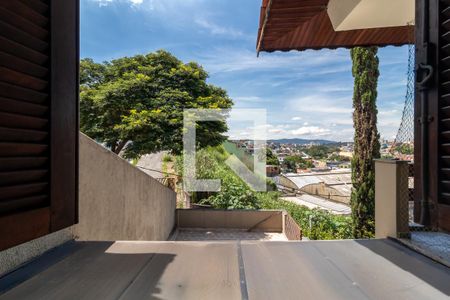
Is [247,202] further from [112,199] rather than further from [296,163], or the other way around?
[296,163]

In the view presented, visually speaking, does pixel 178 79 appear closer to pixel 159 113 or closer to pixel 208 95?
pixel 208 95

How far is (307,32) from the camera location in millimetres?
2895

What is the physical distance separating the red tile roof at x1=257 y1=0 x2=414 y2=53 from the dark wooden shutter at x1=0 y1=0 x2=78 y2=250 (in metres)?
1.70

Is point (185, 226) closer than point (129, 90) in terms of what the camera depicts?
Yes

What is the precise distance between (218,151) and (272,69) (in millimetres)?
8051

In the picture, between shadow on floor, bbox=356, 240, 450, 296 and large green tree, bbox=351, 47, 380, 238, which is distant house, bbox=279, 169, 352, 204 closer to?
large green tree, bbox=351, 47, 380, 238

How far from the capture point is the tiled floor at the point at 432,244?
1.54m

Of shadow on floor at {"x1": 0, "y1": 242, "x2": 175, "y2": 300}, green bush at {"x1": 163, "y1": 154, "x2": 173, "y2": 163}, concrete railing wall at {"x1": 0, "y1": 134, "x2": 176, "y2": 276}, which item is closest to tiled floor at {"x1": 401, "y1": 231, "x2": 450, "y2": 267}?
shadow on floor at {"x1": 0, "y1": 242, "x2": 175, "y2": 300}

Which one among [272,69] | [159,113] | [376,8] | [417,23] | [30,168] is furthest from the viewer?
[272,69]

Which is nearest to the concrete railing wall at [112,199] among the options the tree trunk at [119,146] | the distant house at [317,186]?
the tree trunk at [119,146]

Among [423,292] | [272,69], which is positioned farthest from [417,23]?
[272,69]

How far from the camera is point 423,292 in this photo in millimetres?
1185

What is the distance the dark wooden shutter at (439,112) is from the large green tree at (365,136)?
586 cm

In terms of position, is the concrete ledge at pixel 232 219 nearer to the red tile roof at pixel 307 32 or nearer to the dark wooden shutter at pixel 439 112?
the red tile roof at pixel 307 32
